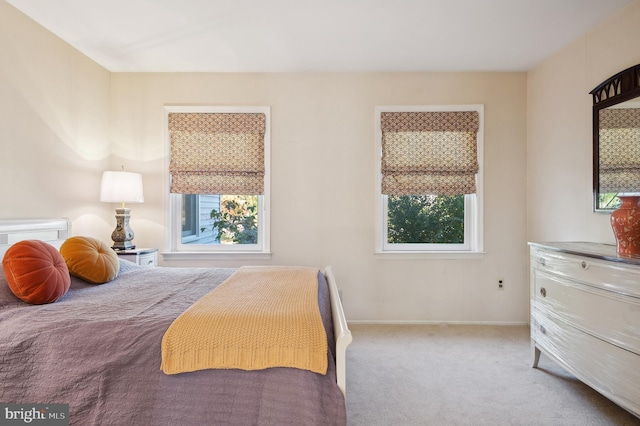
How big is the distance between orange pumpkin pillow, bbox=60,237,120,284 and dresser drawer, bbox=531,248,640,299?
285 cm

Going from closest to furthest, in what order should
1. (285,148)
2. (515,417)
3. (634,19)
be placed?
(515,417) < (634,19) < (285,148)

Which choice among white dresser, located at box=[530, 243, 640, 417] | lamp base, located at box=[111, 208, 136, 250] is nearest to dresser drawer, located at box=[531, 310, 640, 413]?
white dresser, located at box=[530, 243, 640, 417]

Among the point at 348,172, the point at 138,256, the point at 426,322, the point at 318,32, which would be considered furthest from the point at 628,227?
the point at 138,256

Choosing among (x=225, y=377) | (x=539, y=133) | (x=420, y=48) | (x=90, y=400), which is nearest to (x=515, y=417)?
(x=225, y=377)

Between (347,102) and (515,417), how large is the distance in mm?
2880

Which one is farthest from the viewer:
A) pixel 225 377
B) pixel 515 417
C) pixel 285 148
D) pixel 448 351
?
pixel 285 148

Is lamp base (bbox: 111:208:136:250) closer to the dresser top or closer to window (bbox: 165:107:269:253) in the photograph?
window (bbox: 165:107:269:253)

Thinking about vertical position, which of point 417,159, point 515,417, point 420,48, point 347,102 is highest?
point 420,48

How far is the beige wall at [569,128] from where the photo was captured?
2.55 meters

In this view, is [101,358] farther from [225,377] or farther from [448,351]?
[448,351]

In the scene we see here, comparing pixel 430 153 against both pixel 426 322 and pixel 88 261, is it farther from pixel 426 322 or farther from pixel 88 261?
pixel 88 261

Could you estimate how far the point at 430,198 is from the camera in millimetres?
3707

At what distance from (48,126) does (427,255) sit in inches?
Answer: 137

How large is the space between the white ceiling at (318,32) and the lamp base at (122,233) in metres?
1.44
